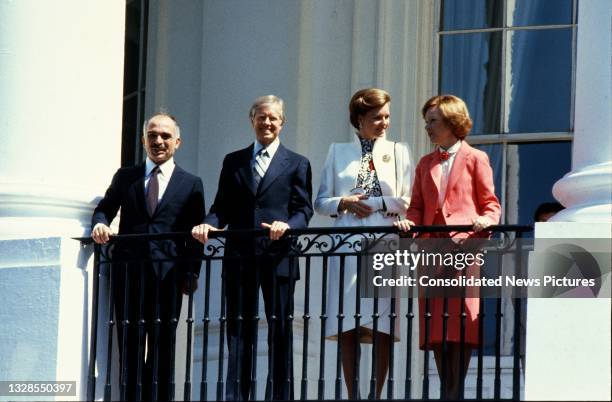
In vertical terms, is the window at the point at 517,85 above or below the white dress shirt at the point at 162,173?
above

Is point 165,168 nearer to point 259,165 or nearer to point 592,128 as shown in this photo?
point 259,165

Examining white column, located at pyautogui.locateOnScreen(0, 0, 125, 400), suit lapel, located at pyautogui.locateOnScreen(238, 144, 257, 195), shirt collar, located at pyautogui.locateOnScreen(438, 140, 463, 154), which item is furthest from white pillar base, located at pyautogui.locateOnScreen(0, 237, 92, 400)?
shirt collar, located at pyautogui.locateOnScreen(438, 140, 463, 154)

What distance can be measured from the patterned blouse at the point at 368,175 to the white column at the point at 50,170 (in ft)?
5.19

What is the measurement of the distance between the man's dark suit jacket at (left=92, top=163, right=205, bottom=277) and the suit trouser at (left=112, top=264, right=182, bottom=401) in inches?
6.3

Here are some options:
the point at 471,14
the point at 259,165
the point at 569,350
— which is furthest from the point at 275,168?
the point at 471,14

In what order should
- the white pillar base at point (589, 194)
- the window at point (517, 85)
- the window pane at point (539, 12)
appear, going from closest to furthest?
the white pillar base at point (589, 194) < the window at point (517, 85) < the window pane at point (539, 12)

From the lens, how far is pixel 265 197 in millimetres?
12555

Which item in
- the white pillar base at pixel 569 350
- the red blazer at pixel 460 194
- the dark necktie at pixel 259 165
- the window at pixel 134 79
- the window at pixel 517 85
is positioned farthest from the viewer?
the window at pixel 134 79

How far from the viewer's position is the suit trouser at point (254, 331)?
12.3m

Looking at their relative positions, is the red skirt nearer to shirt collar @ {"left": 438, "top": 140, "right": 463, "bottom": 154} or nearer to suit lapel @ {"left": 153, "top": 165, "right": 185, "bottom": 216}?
shirt collar @ {"left": 438, "top": 140, "right": 463, "bottom": 154}

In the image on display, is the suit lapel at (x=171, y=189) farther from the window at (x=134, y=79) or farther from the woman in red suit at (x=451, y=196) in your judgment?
the window at (x=134, y=79)

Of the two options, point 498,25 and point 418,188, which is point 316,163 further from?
point 418,188

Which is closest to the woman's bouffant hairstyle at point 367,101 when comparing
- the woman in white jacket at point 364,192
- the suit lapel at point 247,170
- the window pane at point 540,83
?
the woman in white jacket at point 364,192

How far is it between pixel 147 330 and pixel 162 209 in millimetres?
711
